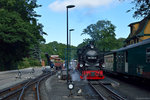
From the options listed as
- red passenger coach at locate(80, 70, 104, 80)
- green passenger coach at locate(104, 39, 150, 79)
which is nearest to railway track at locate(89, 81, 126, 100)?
red passenger coach at locate(80, 70, 104, 80)

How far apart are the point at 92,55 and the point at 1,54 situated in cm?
1917

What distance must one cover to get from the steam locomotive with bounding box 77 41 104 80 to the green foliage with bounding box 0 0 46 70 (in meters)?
13.9

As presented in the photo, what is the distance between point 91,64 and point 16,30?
1562cm

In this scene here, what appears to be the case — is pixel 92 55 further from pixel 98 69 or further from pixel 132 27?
pixel 132 27

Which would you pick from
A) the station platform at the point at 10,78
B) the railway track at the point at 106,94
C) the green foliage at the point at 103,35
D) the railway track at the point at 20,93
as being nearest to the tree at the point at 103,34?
the green foliage at the point at 103,35

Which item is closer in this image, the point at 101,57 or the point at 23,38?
the point at 101,57

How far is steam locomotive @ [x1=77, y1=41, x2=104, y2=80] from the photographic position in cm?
1969

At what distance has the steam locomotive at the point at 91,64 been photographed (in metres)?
19.7

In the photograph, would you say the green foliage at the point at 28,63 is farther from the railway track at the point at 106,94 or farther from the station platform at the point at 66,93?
the railway track at the point at 106,94

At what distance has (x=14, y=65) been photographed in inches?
1654

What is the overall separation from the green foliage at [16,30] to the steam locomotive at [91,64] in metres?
13.9

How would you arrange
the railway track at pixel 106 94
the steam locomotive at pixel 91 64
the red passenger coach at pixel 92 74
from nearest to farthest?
the railway track at pixel 106 94 → the red passenger coach at pixel 92 74 → the steam locomotive at pixel 91 64

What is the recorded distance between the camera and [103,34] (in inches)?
2256

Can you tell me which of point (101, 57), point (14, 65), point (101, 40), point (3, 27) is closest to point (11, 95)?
point (101, 57)
